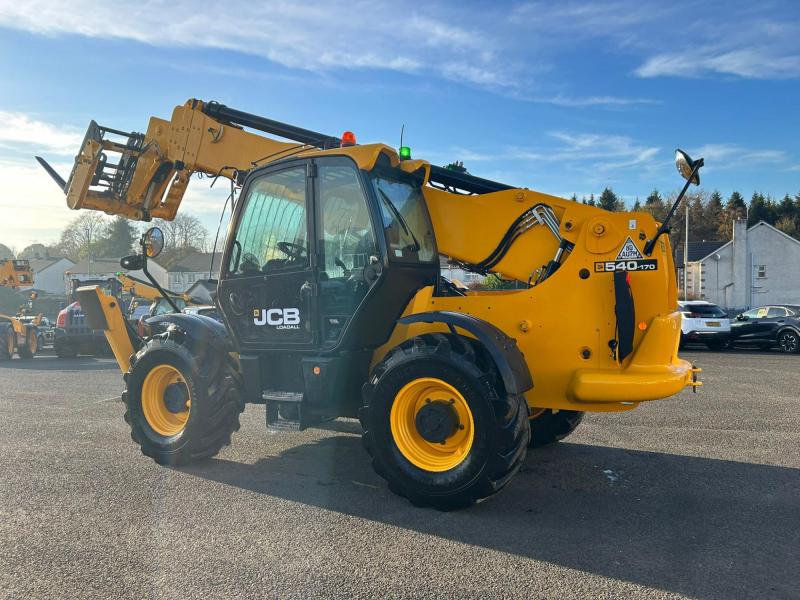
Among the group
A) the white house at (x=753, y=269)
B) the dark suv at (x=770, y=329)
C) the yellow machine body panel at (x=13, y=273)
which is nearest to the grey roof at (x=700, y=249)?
the white house at (x=753, y=269)

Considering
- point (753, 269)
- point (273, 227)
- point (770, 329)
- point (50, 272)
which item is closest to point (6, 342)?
point (273, 227)

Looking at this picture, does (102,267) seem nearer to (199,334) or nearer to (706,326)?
(706,326)

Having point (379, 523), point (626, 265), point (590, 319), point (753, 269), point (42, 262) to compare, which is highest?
point (42, 262)

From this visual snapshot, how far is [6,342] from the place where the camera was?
18.1 m

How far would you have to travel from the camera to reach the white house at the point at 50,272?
270 feet

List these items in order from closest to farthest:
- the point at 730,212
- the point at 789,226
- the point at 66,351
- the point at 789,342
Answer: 1. the point at 789,342
2. the point at 66,351
3. the point at 789,226
4. the point at 730,212

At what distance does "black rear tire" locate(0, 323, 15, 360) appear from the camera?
18.1 meters

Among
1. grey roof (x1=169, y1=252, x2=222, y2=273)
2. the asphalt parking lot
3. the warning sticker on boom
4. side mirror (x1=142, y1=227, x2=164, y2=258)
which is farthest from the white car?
grey roof (x1=169, y1=252, x2=222, y2=273)

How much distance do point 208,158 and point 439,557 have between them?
4.71 m

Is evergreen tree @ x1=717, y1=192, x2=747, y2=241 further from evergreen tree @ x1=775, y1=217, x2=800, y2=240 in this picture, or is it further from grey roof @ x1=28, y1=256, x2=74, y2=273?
grey roof @ x1=28, y1=256, x2=74, y2=273

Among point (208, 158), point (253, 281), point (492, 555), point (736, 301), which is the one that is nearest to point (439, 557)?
point (492, 555)

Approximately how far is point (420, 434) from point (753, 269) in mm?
46686

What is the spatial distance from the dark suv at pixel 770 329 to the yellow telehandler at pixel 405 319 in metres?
15.2

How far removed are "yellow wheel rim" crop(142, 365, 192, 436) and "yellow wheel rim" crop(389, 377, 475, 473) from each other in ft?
7.77
